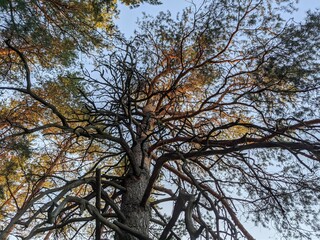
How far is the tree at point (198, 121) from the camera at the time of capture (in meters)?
2.99

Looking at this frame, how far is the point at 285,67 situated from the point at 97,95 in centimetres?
235

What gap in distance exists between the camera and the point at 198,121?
5012 mm

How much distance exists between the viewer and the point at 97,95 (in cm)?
412

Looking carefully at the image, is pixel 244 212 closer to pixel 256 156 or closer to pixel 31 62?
pixel 256 156

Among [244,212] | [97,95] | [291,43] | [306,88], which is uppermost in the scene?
[291,43]

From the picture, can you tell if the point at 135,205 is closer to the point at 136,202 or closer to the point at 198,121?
the point at 136,202

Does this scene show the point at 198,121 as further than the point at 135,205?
Yes

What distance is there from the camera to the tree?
9.82ft

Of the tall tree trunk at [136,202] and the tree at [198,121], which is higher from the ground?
the tree at [198,121]

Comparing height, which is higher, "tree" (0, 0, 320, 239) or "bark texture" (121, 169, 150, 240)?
"tree" (0, 0, 320, 239)

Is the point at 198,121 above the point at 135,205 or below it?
above

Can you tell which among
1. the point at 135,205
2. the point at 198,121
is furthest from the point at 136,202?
the point at 198,121

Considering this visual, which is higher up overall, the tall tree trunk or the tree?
the tree

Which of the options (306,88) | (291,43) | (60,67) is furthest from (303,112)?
(60,67)
